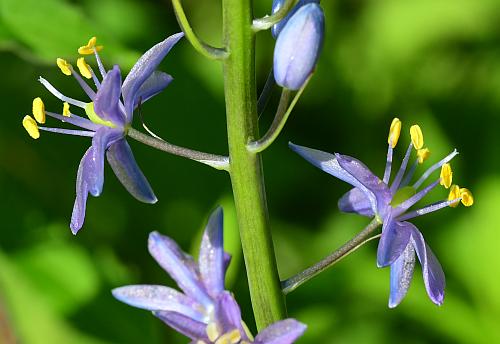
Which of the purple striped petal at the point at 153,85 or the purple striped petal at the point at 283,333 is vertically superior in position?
the purple striped petal at the point at 153,85

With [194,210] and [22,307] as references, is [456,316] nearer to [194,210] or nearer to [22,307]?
[194,210]

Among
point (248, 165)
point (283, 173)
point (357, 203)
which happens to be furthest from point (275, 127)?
point (283, 173)

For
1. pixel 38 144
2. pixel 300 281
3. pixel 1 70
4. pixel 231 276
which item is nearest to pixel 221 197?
pixel 231 276

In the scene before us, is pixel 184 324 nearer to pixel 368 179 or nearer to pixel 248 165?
pixel 248 165

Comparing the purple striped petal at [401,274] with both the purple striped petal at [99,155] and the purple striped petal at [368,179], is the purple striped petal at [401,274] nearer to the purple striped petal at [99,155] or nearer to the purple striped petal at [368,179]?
the purple striped petal at [368,179]

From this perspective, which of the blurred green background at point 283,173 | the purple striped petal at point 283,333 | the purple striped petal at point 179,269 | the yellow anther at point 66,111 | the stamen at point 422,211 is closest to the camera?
the purple striped petal at point 283,333

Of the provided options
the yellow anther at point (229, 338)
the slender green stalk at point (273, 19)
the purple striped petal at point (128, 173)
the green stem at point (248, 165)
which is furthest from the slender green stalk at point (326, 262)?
the slender green stalk at point (273, 19)
